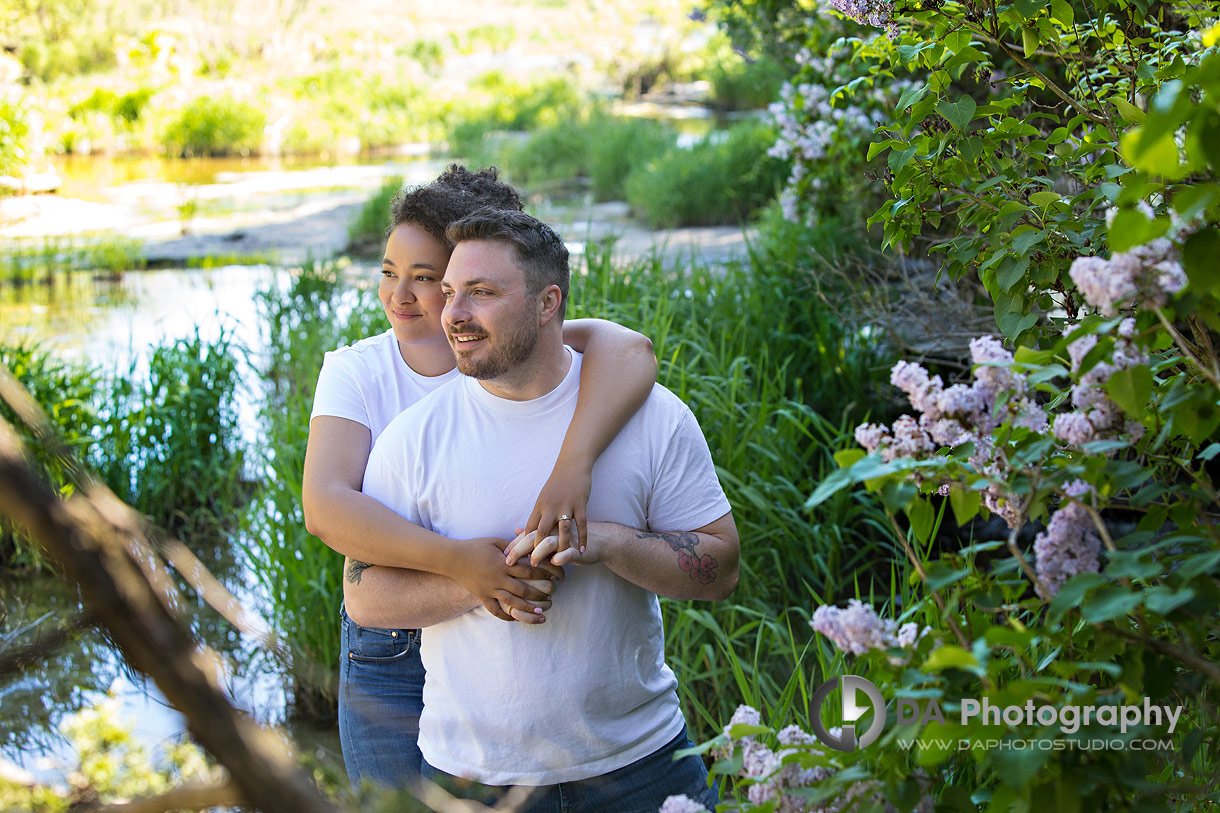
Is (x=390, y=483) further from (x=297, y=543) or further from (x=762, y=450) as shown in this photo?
(x=762, y=450)

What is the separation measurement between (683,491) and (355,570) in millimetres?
568

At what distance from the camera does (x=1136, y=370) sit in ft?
2.59

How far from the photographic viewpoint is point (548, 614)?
5.08 ft

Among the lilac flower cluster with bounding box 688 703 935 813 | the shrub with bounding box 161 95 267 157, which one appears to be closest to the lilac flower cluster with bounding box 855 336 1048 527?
the lilac flower cluster with bounding box 688 703 935 813

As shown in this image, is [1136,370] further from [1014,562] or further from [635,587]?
[635,587]

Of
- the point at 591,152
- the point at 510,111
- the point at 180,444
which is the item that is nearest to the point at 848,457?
the point at 180,444

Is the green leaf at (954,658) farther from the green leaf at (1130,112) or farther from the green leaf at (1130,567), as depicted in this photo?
the green leaf at (1130,112)

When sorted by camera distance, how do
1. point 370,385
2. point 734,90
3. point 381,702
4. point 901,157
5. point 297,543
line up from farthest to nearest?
point 734,90 < point 297,543 < point 370,385 < point 381,702 < point 901,157

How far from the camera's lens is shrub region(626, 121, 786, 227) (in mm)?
8508

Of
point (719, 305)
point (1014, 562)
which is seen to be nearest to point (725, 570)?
point (1014, 562)

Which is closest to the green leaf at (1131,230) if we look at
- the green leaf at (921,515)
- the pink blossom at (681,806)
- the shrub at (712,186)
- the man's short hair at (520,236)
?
the green leaf at (921,515)

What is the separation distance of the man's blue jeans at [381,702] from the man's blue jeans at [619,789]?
0.48 feet

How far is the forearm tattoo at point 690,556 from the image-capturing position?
1.58 metres

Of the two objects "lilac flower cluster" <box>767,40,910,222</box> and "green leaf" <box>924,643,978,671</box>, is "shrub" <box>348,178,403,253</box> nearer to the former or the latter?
"lilac flower cluster" <box>767,40,910,222</box>
